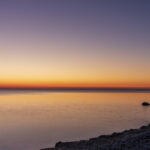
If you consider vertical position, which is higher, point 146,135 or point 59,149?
point 146,135

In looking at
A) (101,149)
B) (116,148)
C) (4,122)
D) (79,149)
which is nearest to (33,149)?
(79,149)

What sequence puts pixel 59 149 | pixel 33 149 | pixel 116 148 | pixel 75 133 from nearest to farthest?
pixel 116 148 → pixel 59 149 → pixel 33 149 → pixel 75 133

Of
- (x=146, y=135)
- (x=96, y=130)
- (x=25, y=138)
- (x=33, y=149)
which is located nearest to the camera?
(x=146, y=135)

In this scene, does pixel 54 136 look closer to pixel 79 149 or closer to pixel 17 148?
pixel 17 148

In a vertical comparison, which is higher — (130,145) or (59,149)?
(130,145)

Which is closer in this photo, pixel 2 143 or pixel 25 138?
pixel 2 143

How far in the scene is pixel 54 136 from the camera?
22938 millimetres

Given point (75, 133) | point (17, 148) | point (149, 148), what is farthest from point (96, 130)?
point (149, 148)

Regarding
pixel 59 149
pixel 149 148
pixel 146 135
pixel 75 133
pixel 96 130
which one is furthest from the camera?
pixel 96 130

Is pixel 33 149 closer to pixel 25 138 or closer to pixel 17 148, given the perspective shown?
pixel 17 148

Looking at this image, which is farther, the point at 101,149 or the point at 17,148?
the point at 17,148

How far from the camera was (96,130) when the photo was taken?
86.7ft

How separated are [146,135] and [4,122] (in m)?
26.2

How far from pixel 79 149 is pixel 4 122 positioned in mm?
22376
